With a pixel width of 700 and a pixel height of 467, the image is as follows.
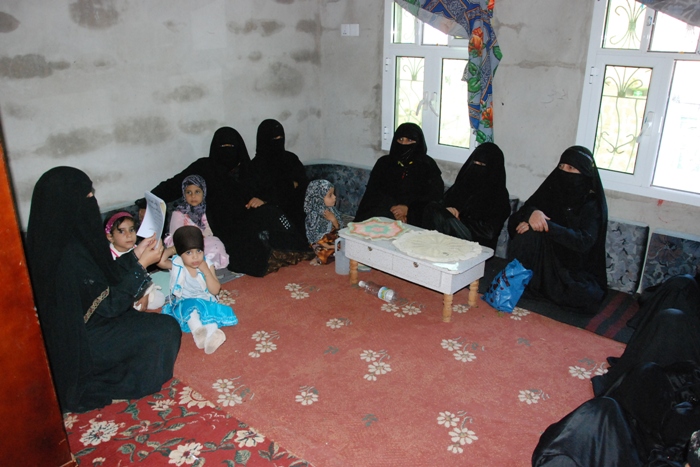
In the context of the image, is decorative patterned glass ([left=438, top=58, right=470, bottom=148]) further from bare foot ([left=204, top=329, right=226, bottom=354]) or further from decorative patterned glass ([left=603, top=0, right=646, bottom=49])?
bare foot ([left=204, top=329, right=226, bottom=354])

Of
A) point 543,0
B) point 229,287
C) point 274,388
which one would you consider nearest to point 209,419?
point 274,388

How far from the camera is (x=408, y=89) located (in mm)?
5168

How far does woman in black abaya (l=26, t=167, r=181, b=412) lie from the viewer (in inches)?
104

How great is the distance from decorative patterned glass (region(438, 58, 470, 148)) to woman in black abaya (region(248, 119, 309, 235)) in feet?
4.40

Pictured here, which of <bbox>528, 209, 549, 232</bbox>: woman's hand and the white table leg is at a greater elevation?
<bbox>528, 209, 549, 232</bbox>: woman's hand

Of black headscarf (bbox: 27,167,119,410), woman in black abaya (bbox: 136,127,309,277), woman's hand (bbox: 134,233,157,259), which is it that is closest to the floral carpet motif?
black headscarf (bbox: 27,167,119,410)

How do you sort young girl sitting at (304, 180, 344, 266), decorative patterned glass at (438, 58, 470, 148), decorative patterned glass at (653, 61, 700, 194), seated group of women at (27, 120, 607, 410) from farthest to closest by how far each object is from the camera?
decorative patterned glass at (438, 58, 470, 148) → young girl sitting at (304, 180, 344, 266) → decorative patterned glass at (653, 61, 700, 194) → seated group of women at (27, 120, 607, 410)

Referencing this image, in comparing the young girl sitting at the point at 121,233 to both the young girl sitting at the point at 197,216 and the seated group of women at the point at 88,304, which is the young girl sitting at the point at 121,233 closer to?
the seated group of women at the point at 88,304

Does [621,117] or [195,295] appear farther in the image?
[621,117]

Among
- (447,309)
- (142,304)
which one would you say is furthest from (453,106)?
(142,304)

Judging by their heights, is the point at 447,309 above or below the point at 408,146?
below

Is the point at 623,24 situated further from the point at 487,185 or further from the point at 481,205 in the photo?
the point at 481,205

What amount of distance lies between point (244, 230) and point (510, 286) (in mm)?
2039

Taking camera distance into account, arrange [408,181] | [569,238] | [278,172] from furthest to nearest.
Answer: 1. [278,172]
2. [408,181]
3. [569,238]
